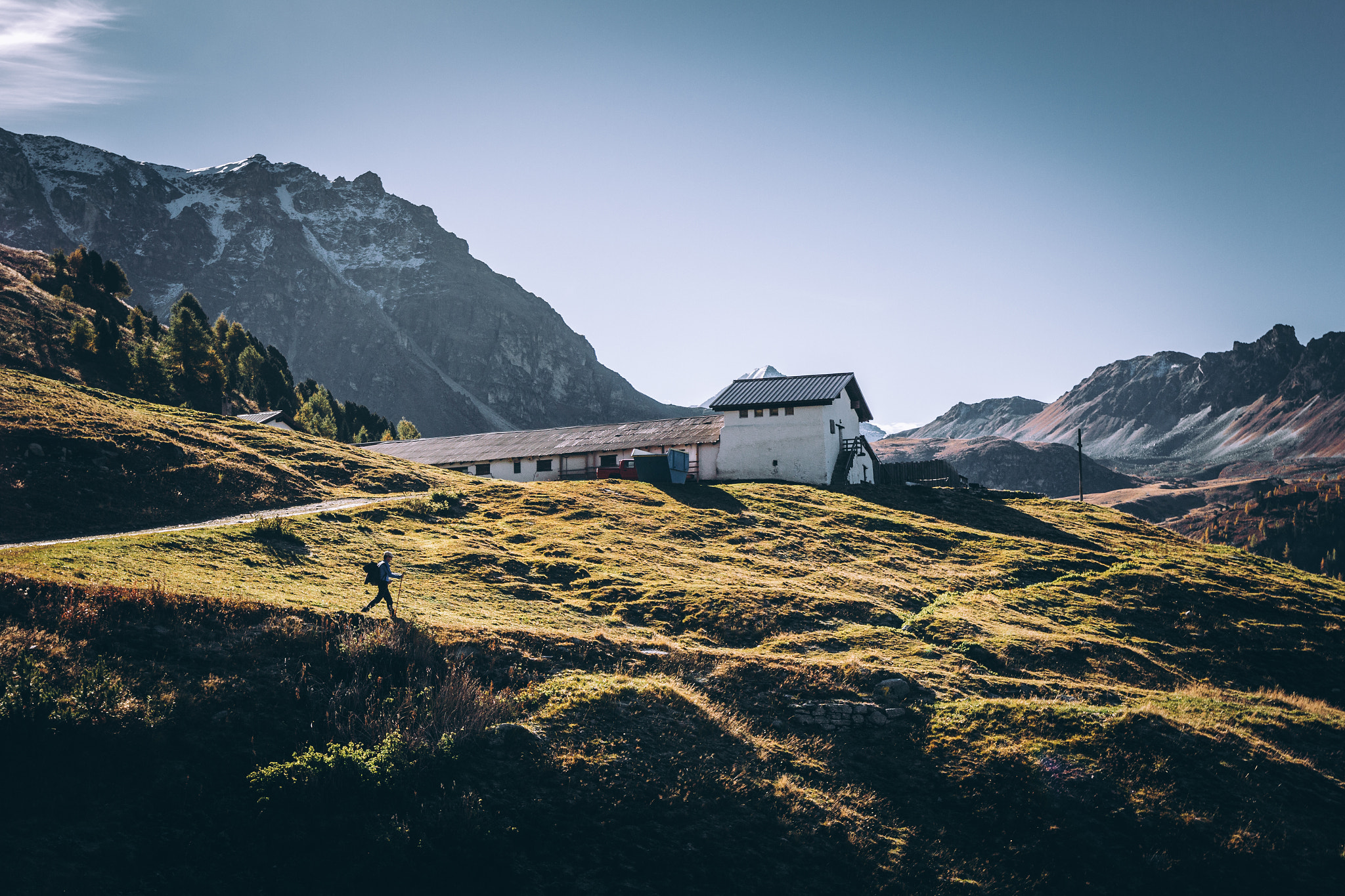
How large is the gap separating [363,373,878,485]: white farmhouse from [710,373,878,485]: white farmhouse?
63 millimetres

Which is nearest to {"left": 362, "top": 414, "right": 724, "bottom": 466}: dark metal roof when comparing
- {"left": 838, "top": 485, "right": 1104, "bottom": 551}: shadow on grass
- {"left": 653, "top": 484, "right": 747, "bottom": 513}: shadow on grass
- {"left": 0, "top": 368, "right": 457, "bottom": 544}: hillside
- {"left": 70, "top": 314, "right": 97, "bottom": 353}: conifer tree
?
{"left": 653, "top": 484, "right": 747, "bottom": 513}: shadow on grass

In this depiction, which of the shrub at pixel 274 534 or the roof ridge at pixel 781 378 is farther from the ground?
the roof ridge at pixel 781 378

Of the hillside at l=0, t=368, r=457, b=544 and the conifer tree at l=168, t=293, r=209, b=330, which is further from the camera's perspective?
the conifer tree at l=168, t=293, r=209, b=330

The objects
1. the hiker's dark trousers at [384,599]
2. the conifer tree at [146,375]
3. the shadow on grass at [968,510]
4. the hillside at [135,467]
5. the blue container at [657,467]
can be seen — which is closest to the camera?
the hiker's dark trousers at [384,599]

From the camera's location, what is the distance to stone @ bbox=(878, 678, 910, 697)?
20.9 m

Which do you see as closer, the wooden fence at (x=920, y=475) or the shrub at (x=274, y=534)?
the shrub at (x=274, y=534)

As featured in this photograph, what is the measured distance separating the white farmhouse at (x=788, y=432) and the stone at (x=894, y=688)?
131 ft

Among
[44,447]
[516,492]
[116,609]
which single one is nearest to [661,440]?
[516,492]

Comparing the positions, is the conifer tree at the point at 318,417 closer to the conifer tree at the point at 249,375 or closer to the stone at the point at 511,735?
the conifer tree at the point at 249,375

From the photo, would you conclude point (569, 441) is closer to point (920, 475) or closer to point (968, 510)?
point (920, 475)

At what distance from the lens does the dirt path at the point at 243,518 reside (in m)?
25.1

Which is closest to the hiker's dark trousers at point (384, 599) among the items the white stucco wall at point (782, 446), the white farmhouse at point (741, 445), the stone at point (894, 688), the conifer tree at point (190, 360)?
the stone at point (894, 688)

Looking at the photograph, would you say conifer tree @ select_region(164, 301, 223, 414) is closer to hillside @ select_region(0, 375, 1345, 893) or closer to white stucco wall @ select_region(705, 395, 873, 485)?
white stucco wall @ select_region(705, 395, 873, 485)

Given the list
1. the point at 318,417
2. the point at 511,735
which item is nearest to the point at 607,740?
the point at 511,735
